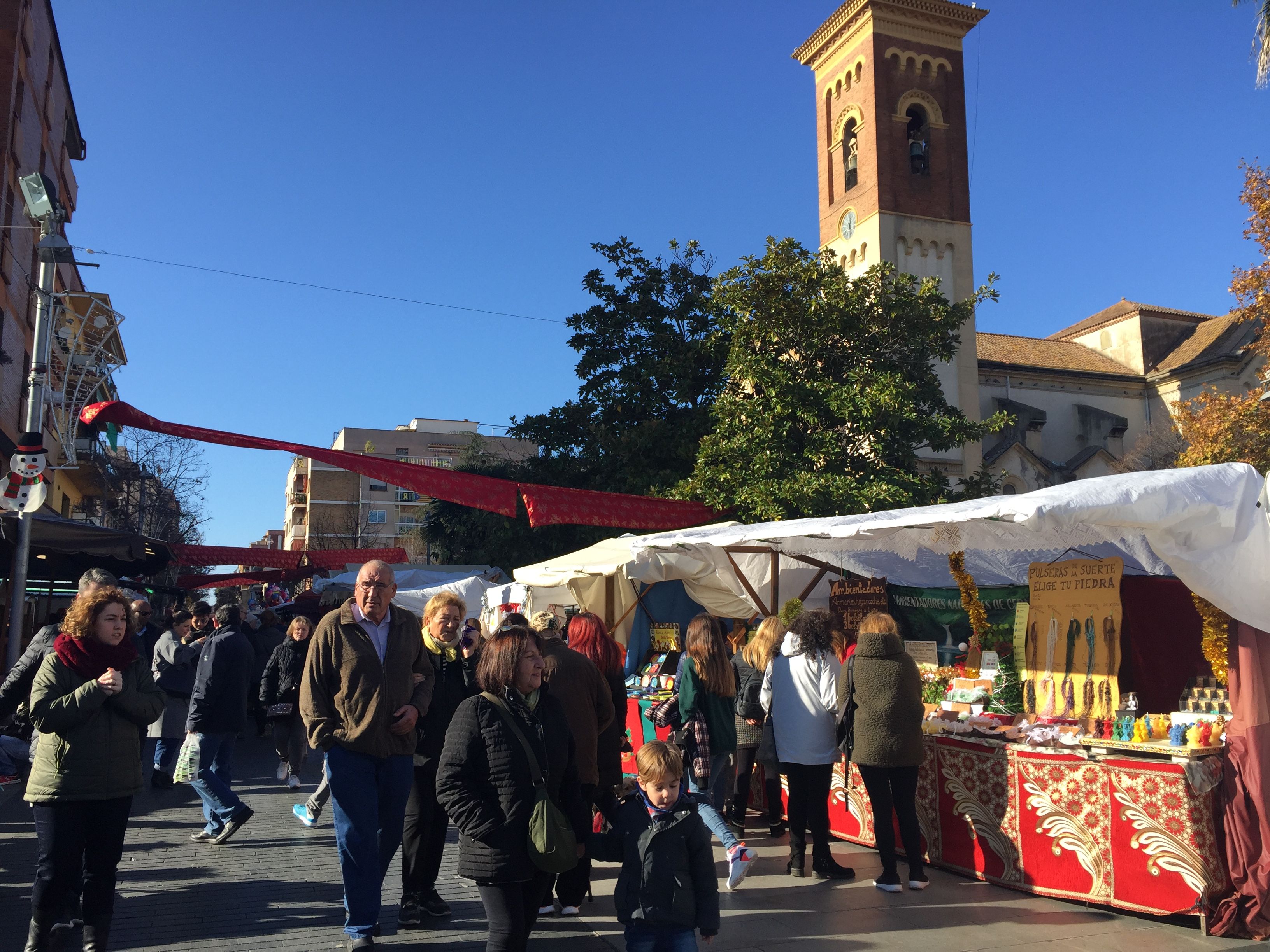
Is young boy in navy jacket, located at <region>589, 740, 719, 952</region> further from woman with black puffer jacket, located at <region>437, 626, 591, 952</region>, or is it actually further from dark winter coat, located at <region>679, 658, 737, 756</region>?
dark winter coat, located at <region>679, 658, 737, 756</region>

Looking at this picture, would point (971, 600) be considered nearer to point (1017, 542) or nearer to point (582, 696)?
point (1017, 542)

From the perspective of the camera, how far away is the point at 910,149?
3488 cm

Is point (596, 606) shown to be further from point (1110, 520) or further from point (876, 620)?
point (1110, 520)

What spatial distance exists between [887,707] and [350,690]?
3.21 meters

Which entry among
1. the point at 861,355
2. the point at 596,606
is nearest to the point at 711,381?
the point at 861,355

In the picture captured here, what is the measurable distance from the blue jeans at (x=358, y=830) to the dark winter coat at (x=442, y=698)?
51 centimetres

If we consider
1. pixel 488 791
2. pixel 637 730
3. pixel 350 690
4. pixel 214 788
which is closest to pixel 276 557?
pixel 637 730

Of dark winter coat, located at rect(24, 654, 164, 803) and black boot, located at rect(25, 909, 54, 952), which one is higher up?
dark winter coat, located at rect(24, 654, 164, 803)

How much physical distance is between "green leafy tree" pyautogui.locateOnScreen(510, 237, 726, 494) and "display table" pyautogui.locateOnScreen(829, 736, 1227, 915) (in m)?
14.0

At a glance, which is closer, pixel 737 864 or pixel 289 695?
pixel 737 864

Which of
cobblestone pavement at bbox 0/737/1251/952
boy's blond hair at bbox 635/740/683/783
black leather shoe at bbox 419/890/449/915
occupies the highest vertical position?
boy's blond hair at bbox 635/740/683/783

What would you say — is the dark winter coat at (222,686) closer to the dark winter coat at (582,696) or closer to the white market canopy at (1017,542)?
the dark winter coat at (582,696)

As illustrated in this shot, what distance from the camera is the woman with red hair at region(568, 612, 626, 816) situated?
5.66 meters

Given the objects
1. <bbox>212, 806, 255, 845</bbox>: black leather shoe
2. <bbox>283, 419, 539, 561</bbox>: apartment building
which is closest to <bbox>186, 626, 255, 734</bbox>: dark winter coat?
<bbox>212, 806, 255, 845</bbox>: black leather shoe
